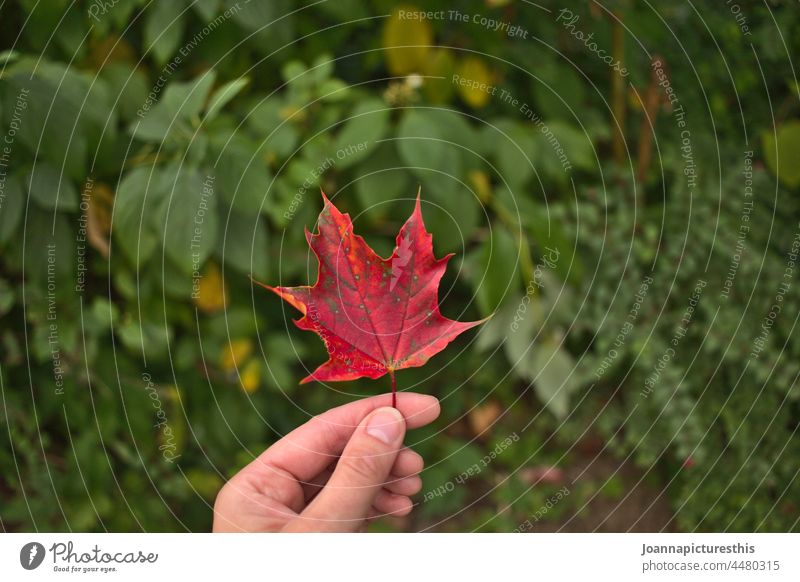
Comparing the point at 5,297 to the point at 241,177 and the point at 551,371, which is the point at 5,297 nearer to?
the point at 241,177

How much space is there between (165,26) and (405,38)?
0.31 m

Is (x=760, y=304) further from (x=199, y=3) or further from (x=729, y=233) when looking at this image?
(x=199, y=3)

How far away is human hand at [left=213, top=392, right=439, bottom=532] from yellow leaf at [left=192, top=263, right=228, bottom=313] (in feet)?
1.16

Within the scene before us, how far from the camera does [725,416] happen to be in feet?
3.74

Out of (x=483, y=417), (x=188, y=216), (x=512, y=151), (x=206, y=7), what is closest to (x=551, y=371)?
(x=483, y=417)

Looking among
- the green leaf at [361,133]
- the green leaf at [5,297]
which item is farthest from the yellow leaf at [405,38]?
the green leaf at [5,297]

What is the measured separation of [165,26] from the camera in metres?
0.91

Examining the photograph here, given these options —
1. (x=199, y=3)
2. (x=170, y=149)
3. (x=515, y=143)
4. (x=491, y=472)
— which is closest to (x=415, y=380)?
(x=491, y=472)

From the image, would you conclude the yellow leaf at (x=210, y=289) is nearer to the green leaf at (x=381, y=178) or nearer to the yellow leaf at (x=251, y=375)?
the yellow leaf at (x=251, y=375)

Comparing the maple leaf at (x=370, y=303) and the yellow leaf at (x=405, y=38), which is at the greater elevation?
the yellow leaf at (x=405, y=38)

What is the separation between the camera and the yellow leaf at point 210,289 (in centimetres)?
98

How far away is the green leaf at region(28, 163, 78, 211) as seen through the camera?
0.88 m

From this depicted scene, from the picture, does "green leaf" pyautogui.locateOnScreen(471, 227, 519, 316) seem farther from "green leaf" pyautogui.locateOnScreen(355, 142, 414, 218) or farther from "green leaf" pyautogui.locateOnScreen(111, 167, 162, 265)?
"green leaf" pyautogui.locateOnScreen(111, 167, 162, 265)
